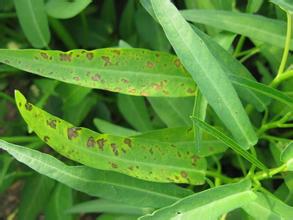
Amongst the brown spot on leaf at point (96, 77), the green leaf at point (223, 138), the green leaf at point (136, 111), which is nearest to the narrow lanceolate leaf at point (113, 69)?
the brown spot on leaf at point (96, 77)

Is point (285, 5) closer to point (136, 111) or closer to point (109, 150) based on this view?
point (109, 150)

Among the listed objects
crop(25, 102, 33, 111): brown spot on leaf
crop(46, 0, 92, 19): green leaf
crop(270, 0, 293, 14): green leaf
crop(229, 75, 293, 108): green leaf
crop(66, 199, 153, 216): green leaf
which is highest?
crop(270, 0, 293, 14): green leaf

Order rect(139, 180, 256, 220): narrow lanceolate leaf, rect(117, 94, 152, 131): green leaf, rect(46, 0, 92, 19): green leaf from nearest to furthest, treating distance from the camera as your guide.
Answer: rect(139, 180, 256, 220): narrow lanceolate leaf, rect(46, 0, 92, 19): green leaf, rect(117, 94, 152, 131): green leaf

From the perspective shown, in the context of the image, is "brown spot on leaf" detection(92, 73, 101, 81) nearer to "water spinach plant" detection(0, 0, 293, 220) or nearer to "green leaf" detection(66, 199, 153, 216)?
"water spinach plant" detection(0, 0, 293, 220)

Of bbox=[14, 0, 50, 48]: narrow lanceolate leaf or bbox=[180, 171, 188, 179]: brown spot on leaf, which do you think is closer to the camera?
bbox=[180, 171, 188, 179]: brown spot on leaf

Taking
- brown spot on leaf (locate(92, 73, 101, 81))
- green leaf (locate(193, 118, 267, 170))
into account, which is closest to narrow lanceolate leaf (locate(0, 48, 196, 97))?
brown spot on leaf (locate(92, 73, 101, 81))
